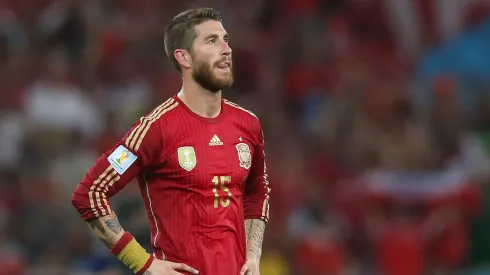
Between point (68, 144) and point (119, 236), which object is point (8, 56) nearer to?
point (68, 144)

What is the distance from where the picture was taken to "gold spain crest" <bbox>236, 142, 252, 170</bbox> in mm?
5316

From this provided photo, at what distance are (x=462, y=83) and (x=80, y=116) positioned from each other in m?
3.76

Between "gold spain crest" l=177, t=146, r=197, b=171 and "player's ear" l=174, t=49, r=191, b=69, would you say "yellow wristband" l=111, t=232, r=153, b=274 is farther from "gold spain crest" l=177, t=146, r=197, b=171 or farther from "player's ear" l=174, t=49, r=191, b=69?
"player's ear" l=174, t=49, r=191, b=69

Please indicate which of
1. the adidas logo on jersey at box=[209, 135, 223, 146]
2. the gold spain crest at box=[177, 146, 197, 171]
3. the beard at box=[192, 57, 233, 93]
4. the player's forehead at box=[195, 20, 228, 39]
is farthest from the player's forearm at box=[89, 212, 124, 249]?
the player's forehead at box=[195, 20, 228, 39]

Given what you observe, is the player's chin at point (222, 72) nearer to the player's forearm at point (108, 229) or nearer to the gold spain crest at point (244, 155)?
the gold spain crest at point (244, 155)

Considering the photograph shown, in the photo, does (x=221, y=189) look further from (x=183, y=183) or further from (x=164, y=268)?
(x=164, y=268)

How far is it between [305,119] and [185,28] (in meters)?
5.75

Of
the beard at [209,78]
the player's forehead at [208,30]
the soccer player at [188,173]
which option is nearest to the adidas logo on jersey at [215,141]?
the soccer player at [188,173]

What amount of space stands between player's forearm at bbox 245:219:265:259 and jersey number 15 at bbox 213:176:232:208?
0.31 meters

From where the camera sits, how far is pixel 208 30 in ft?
17.3

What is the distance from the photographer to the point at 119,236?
5070 millimetres

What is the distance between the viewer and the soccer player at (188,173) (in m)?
5.07

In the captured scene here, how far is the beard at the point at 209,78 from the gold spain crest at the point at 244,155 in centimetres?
30

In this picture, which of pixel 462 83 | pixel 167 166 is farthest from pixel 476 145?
pixel 167 166
